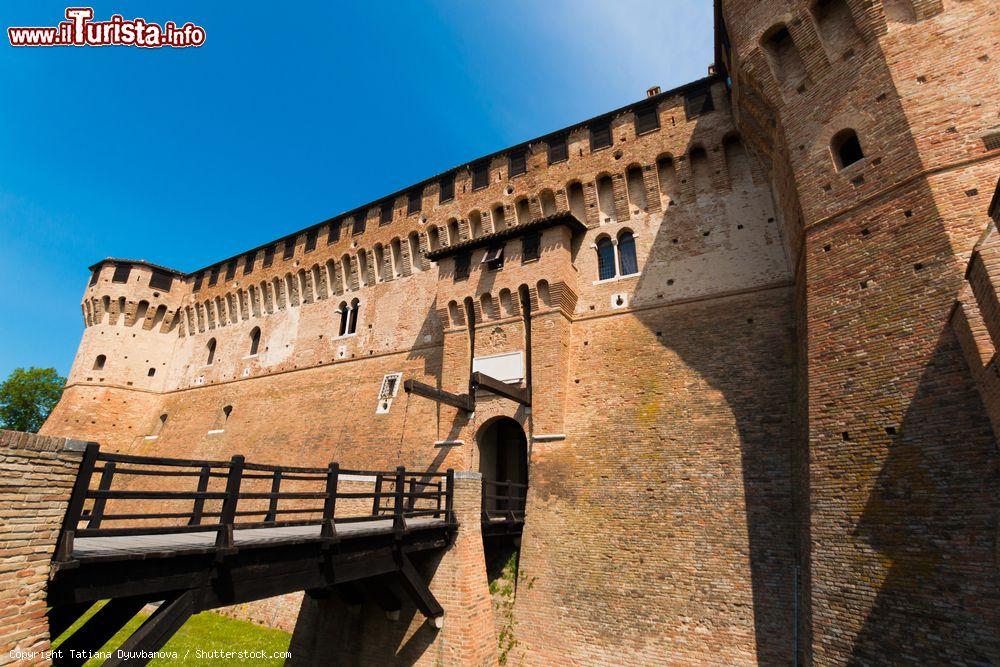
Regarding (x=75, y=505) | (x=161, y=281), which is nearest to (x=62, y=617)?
(x=75, y=505)

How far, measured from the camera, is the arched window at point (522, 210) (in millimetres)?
17375

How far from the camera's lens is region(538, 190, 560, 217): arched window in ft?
55.1

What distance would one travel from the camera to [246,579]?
19.9 ft

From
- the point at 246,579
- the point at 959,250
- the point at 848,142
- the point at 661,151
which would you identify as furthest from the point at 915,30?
the point at 246,579

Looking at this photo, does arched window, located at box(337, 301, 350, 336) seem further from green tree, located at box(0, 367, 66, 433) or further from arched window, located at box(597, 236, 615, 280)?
green tree, located at box(0, 367, 66, 433)

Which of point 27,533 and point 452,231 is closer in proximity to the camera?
point 27,533

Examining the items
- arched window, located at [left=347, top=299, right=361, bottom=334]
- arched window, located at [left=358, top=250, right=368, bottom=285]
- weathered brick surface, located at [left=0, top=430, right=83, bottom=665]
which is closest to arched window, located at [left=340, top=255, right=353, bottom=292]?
arched window, located at [left=358, top=250, right=368, bottom=285]

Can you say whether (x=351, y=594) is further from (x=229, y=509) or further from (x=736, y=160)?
(x=736, y=160)

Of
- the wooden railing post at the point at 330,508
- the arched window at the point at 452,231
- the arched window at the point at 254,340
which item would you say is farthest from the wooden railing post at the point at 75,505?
the arched window at the point at 254,340

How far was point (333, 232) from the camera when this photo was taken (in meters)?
23.1

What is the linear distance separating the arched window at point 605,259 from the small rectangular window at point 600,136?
3.14 m

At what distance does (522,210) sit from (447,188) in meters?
3.87

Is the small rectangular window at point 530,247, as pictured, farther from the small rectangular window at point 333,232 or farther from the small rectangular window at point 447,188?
the small rectangular window at point 333,232

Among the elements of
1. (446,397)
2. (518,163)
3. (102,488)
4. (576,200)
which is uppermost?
(518,163)
